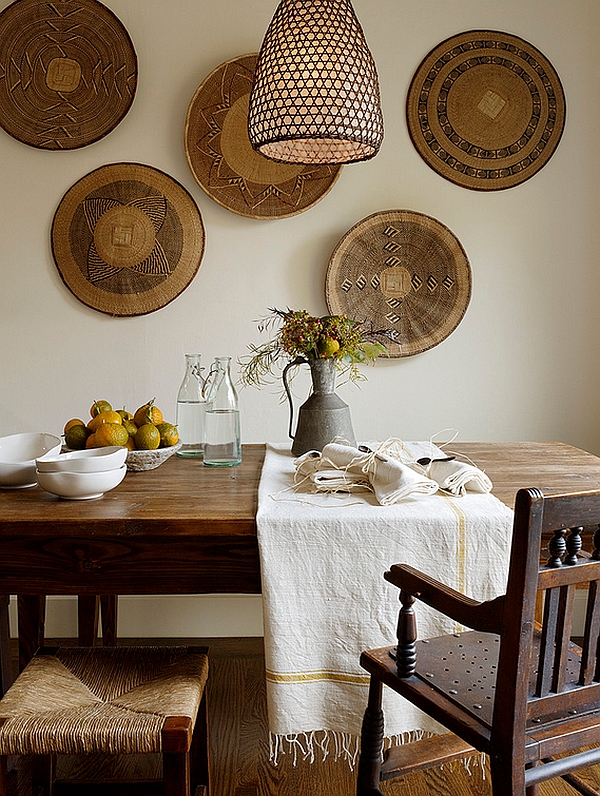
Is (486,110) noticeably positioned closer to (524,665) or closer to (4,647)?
(524,665)

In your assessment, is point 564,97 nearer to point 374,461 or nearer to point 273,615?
point 374,461

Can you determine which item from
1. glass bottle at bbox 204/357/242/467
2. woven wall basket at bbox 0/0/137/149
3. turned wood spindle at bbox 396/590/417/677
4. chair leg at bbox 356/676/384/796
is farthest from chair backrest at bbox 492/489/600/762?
woven wall basket at bbox 0/0/137/149

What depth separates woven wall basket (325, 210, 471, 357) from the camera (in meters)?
2.86

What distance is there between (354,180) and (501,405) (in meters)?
1.01

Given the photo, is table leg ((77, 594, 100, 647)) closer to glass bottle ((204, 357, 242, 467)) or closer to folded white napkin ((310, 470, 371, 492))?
glass bottle ((204, 357, 242, 467))

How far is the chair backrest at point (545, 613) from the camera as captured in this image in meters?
1.12

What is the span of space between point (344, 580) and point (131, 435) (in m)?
0.71

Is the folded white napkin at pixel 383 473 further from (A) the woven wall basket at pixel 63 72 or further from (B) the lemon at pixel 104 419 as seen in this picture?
(A) the woven wall basket at pixel 63 72

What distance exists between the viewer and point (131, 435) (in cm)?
201

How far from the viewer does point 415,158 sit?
113 inches

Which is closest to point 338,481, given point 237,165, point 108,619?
point 108,619

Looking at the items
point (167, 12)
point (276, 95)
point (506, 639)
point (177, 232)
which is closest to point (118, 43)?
point (167, 12)

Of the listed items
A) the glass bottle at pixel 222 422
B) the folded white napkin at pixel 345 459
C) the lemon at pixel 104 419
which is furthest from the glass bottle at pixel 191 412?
the folded white napkin at pixel 345 459

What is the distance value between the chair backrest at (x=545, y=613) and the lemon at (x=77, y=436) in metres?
1.19
